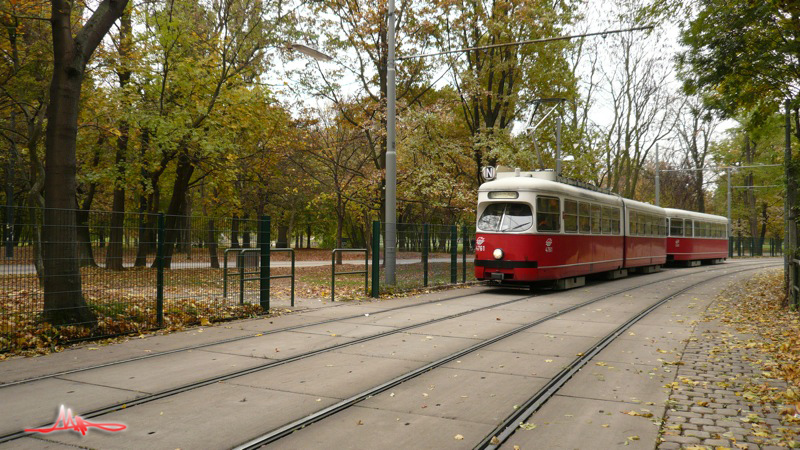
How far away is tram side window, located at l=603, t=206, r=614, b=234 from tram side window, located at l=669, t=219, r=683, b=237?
10736 mm

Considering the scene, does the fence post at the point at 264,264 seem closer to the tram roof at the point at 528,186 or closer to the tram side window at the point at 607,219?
the tram roof at the point at 528,186

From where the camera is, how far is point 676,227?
3053 centimetres

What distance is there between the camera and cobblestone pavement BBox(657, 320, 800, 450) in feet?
15.1

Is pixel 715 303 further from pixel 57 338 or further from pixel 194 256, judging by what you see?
pixel 57 338

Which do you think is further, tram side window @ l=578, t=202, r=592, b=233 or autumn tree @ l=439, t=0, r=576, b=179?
autumn tree @ l=439, t=0, r=576, b=179

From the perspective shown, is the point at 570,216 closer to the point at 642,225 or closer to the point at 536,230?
the point at 536,230

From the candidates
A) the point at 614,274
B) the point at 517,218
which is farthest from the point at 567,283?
the point at 614,274

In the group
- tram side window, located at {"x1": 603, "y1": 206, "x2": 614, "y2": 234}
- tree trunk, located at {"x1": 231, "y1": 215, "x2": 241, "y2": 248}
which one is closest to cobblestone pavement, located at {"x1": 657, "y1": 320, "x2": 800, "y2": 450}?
tree trunk, located at {"x1": 231, "y1": 215, "x2": 241, "y2": 248}

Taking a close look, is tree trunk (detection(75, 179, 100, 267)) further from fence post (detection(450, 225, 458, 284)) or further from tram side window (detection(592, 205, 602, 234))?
tram side window (detection(592, 205, 602, 234))

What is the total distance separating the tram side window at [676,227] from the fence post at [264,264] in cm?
2374

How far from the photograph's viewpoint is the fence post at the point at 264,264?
11.9 metres

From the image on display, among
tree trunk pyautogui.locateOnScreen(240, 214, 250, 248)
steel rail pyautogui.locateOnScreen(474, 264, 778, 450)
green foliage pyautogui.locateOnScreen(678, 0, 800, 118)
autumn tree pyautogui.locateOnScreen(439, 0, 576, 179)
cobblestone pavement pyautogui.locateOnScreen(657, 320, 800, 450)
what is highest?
autumn tree pyautogui.locateOnScreen(439, 0, 576, 179)

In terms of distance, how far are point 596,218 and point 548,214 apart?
12.5 feet

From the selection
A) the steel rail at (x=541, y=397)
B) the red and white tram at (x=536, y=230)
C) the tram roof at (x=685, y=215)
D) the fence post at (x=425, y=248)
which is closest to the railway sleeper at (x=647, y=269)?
the tram roof at (x=685, y=215)
